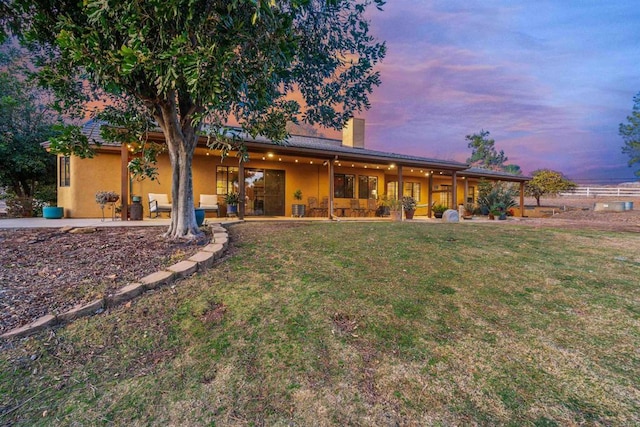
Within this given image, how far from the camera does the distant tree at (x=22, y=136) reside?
36.4 ft

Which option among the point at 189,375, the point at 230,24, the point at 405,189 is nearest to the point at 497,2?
the point at 405,189

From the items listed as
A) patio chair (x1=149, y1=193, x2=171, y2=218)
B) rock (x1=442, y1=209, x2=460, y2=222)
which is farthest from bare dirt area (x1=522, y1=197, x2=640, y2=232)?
patio chair (x1=149, y1=193, x2=171, y2=218)

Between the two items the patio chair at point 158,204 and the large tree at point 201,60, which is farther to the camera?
the patio chair at point 158,204

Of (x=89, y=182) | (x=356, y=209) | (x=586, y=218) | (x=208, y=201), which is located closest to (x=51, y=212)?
(x=89, y=182)

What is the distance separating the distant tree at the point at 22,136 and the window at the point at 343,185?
466 inches

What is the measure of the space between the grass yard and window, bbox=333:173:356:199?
35.2 feet

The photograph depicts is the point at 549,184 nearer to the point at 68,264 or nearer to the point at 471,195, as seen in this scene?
the point at 471,195

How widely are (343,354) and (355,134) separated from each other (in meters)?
15.1

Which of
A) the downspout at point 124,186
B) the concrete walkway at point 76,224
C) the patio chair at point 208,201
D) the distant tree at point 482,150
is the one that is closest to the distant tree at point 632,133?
the distant tree at point 482,150

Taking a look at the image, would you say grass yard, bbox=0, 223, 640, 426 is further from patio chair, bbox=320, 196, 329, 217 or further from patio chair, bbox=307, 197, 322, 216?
patio chair, bbox=320, 196, 329, 217

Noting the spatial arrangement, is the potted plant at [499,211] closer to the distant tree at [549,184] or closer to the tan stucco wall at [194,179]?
the tan stucco wall at [194,179]

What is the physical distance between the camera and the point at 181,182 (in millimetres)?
5160

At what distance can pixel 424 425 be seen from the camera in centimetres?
177

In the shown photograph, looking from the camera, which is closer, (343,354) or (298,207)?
(343,354)
